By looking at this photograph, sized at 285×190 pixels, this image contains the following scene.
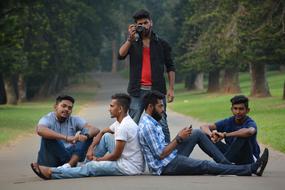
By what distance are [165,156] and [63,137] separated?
1.40 m

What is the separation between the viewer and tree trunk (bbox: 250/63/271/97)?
1715 inches

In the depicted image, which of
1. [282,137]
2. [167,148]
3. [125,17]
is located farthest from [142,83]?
[125,17]

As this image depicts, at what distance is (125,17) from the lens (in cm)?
10400

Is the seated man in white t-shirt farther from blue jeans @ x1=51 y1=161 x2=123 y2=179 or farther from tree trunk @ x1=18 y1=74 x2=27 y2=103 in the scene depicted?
tree trunk @ x1=18 y1=74 x2=27 y2=103

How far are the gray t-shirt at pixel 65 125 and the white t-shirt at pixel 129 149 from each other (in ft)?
2.70

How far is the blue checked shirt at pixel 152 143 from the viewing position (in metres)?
10.6

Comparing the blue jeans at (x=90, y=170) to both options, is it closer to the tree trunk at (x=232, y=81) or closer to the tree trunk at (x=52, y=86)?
the tree trunk at (x=232, y=81)

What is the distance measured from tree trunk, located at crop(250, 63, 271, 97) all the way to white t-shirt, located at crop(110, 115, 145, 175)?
33.1m

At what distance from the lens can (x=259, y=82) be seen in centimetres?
4409

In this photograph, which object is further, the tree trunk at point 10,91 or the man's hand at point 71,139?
the tree trunk at point 10,91

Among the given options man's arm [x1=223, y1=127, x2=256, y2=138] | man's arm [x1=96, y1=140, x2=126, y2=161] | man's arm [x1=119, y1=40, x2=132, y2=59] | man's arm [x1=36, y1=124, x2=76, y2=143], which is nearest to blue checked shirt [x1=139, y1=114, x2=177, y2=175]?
man's arm [x1=96, y1=140, x2=126, y2=161]

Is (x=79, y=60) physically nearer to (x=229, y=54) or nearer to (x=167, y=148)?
(x=229, y=54)

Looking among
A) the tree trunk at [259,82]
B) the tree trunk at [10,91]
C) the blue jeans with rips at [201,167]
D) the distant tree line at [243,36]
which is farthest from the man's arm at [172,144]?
the tree trunk at [10,91]

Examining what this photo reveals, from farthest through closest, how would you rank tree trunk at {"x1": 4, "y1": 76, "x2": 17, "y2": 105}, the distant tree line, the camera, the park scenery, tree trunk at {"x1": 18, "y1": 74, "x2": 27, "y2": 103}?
1. tree trunk at {"x1": 18, "y1": 74, "x2": 27, "y2": 103}
2. tree trunk at {"x1": 4, "y1": 76, "x2": 17, "y2": 105}
3. the distant tree line
4. the park scenery
5. the camera
